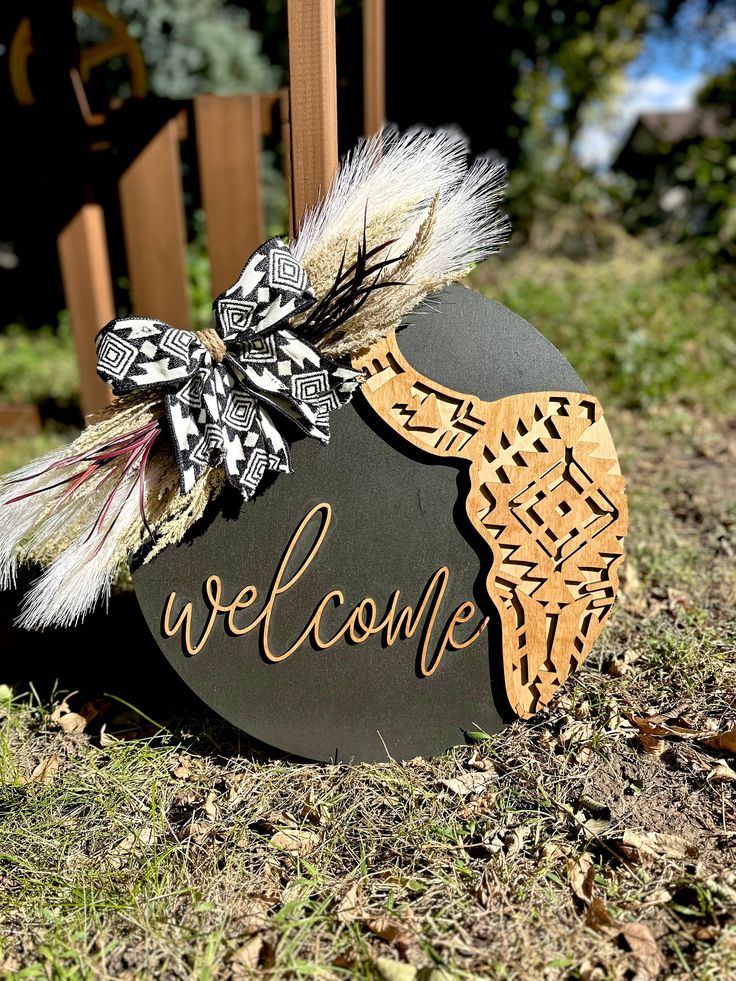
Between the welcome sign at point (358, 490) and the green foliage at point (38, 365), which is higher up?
the welcome sign at point (358, 490)

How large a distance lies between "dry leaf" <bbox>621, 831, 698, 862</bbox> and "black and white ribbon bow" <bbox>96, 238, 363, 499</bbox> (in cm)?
100

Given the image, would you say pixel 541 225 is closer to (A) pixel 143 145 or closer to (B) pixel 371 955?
(A) pixel 143 145

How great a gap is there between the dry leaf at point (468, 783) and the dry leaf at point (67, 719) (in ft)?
3.02

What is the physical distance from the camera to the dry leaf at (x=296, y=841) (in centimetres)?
153

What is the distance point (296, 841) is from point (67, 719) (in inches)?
28.9

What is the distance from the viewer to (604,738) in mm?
1797

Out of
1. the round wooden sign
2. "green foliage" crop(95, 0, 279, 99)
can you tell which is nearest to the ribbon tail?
the round wooden sign

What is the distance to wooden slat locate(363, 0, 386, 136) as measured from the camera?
4.20 metres

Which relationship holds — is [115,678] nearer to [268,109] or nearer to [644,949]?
[644,949]

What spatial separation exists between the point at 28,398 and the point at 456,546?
4307 millimetres

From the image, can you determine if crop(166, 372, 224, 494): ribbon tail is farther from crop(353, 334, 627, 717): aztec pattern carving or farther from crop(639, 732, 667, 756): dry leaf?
crop(639, 732, 667, 756): dry leaf

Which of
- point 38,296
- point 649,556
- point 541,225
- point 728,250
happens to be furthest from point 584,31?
point 649,556

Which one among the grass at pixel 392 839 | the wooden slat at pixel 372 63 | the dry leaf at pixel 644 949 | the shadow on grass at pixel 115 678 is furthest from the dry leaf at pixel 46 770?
the wooden slat at pixel 372 63

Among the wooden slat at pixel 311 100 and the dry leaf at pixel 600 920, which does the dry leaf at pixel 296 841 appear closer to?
the dry leaf at pixel 600 920
